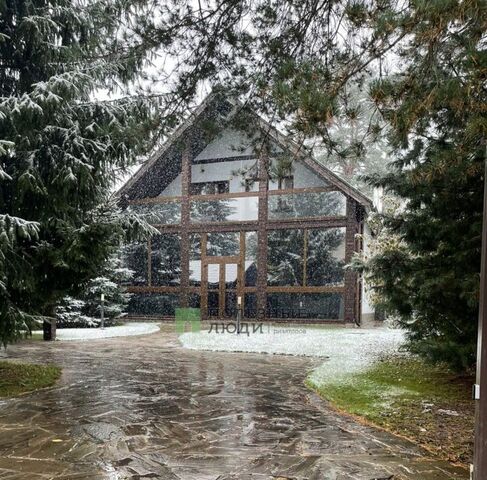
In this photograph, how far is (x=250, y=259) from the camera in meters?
19.0

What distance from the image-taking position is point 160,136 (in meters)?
5.92

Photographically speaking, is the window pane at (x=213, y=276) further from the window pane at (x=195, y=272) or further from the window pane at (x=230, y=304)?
the window pane at (x=230, y=304)

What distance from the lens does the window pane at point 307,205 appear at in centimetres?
1797

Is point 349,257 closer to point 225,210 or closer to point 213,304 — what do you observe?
point 225,210

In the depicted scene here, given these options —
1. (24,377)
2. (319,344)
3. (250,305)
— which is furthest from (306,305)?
(24,377)

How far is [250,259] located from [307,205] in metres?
3.02

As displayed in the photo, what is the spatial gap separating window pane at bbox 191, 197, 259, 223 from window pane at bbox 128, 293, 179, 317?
135 inches

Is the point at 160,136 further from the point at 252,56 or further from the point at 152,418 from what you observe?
the point at 152,418

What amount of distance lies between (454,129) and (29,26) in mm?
6028

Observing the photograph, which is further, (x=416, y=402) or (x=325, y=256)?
(x=325, y=256)

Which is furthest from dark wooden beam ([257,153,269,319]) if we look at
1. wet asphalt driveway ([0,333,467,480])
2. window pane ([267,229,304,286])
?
wet asphalt driveway ([0,333,467,480])

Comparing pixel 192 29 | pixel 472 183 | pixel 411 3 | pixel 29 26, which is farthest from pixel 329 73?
pixel 29 26

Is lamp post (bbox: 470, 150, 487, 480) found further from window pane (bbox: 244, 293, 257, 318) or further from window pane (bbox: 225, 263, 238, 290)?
window pane (bbox: 225, 263, 238, 290)

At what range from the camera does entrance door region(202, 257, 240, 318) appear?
19344mm
